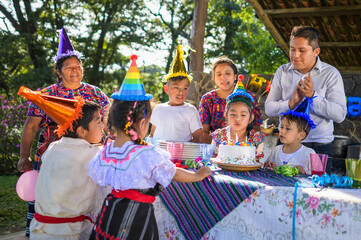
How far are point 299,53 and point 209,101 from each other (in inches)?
43.0

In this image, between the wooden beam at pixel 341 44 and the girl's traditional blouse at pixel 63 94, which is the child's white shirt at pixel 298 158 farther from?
the wooden beam at pixel 341 44

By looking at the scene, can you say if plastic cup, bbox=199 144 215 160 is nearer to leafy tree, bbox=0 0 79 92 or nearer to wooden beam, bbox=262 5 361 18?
wooden beam, bbox=262 5 361 18

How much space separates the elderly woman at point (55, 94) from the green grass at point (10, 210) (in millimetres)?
1515

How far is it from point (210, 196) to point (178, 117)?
5.69ft

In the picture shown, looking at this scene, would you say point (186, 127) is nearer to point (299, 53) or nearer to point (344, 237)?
point (299, 53)

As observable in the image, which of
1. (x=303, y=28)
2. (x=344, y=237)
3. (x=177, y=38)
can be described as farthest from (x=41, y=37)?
(x=344, y=237)

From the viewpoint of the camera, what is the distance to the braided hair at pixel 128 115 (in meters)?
2.14

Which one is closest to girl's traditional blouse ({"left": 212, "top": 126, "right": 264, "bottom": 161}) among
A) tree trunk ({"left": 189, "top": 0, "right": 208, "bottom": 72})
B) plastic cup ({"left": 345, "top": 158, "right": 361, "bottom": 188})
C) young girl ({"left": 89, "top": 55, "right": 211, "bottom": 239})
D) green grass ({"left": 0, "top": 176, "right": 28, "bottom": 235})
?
plastic cup ({"left": 345, "top": 158, "right": 361, "bottom": 188})

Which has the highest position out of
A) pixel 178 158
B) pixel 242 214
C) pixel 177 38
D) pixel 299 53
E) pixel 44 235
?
pixel 177 38

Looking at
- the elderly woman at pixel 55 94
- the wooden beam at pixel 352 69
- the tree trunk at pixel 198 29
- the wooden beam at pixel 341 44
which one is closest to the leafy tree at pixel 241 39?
the tree trunk at pixel 198 29

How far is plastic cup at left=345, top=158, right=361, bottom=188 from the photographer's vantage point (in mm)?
2029

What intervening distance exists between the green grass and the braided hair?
3.25 meters

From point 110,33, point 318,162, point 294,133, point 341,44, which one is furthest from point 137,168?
A: point 110,33

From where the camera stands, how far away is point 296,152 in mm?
2766
